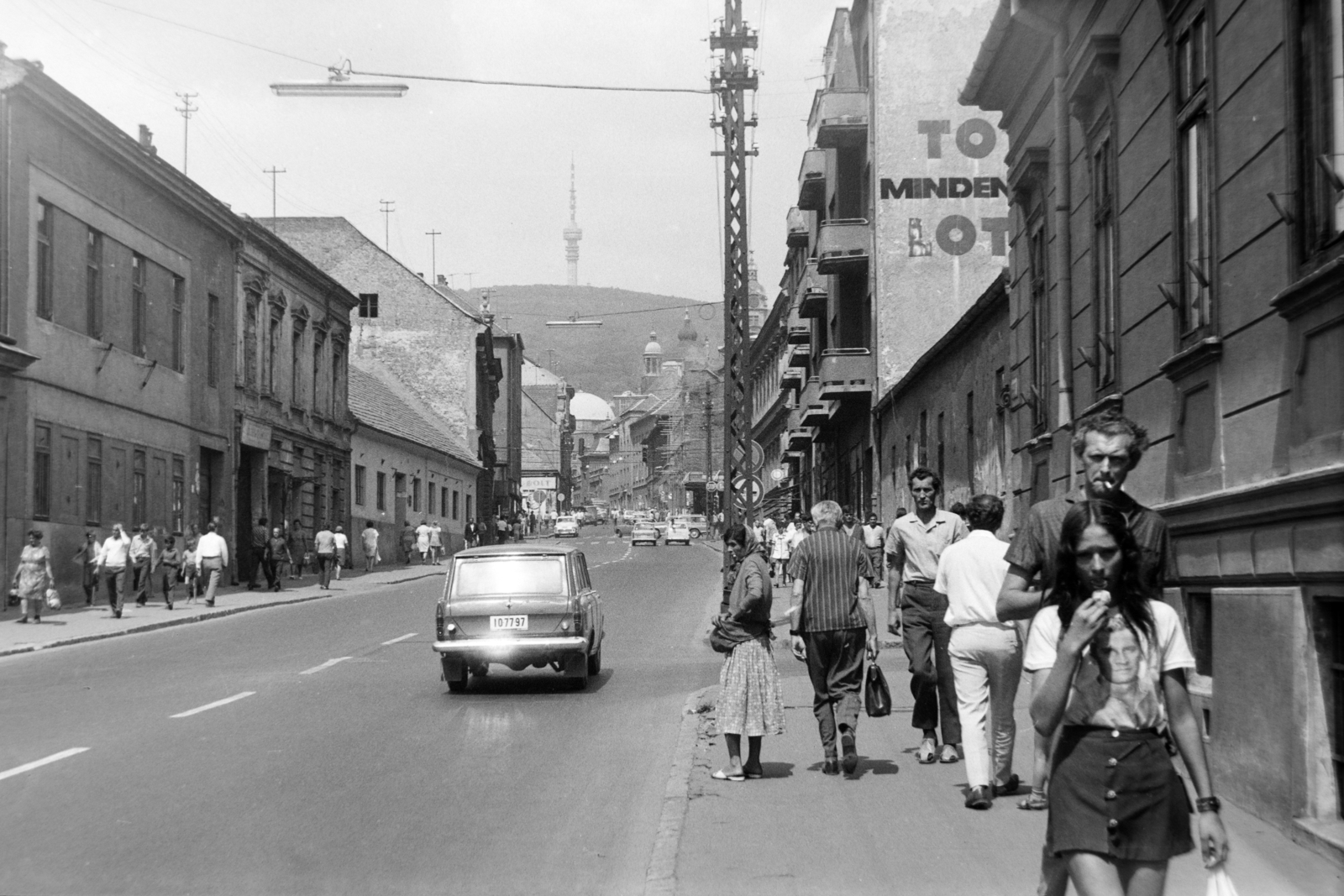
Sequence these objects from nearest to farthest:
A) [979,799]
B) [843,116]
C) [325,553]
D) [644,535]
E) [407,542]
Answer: [979,799]
[325,553]
[843,116]
[407,542]
[644,535]

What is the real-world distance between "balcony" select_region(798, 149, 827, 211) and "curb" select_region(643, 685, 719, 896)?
3254 cm

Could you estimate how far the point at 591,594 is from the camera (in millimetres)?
16750

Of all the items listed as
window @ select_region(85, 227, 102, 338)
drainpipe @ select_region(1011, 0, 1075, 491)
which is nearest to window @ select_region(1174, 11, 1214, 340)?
drainpipe @ select_region(1011, 0, 1075, 491)

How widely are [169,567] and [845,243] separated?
1834 cm

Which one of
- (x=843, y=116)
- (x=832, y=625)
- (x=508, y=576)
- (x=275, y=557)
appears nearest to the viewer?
(x=832, y=625)

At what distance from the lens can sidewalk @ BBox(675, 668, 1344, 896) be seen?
22.4 feet

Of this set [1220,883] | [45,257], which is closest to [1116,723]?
[1220,883]

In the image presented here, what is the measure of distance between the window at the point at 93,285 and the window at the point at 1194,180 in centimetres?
2513

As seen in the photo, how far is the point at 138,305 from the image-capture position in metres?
33.8

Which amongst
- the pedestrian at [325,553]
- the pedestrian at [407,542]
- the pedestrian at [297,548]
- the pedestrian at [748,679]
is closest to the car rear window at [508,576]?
the pedestrian at [748,679]

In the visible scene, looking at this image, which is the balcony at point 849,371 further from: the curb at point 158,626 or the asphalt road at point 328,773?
the asphalt road at point 328,773

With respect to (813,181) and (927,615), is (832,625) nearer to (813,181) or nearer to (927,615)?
(927,615)

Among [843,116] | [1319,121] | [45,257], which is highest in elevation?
[843,116]

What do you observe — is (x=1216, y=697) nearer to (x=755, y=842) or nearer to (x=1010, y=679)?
(x=1010, y=679)
